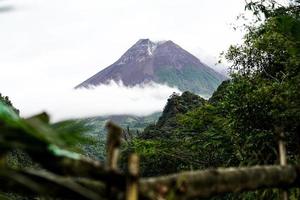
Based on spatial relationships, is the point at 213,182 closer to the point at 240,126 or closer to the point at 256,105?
the point at 256,105

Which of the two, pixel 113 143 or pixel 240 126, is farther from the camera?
pixel 240 126

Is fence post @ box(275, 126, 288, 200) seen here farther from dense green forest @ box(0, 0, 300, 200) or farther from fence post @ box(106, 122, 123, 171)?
fence post @ box(106, 122, 123, 171)

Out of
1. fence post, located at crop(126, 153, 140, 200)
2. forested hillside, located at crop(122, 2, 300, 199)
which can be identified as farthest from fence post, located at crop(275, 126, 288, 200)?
forested hillside, located at crop(122, 2, 300, 199)

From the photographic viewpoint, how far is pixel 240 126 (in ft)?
70.0

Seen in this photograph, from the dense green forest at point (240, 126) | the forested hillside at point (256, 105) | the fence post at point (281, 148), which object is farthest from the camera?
the forested hillside at point (256, 105)

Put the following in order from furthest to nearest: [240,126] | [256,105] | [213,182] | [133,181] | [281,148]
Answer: [240,126]
[256,105]
[281,148]
[213,182]
[133,181]

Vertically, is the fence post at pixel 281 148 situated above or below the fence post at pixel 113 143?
above

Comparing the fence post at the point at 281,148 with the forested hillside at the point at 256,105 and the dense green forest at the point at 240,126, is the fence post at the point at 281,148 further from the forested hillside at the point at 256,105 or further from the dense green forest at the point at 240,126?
the forested hillside at the point at 256,105

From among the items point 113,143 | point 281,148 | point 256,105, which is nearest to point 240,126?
point 256,105

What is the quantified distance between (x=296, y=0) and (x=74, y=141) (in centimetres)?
1875

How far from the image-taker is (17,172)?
2.10m

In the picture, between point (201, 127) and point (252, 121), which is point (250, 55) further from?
point (201, 127)

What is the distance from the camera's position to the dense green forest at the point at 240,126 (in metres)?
1.93

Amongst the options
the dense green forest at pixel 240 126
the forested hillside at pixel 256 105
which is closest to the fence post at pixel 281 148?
the dense green forest at pixel 240 126
